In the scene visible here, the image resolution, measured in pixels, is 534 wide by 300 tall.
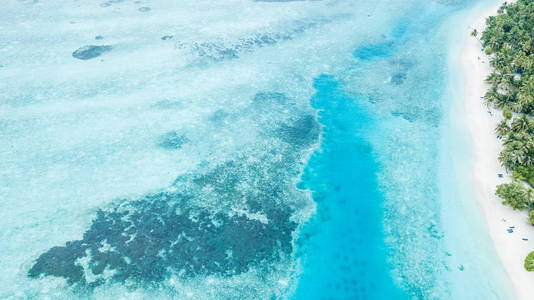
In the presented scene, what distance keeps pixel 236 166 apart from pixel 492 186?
38530 millimetres

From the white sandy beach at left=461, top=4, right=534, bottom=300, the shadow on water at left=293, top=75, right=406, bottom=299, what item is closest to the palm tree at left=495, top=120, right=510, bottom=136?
the white sandy beach at left=461, top=4, right=534, bottom=300

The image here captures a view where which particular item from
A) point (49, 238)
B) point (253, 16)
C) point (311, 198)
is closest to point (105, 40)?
point (253, 16)

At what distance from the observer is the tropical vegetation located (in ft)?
147

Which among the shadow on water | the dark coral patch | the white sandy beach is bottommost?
the dark coral patch

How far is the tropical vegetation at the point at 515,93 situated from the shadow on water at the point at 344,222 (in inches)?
666

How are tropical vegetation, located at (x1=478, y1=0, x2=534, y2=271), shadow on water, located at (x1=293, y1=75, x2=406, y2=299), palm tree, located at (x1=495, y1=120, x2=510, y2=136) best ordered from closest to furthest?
shadow on water, located at (x1=293, y1=75, x2=406, y2=299) < tropical vegetation, located at (x1=478, y1=0, x2=534, y2=271) < palm tree, located at (x1=495, y1=120, x2=510, y2=136)

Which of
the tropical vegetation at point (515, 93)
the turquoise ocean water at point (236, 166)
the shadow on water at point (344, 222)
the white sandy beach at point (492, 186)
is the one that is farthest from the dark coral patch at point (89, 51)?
the tropical vegetation at point (515, 93)

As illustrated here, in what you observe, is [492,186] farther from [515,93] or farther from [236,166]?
[236,166]

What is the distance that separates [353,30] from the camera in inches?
3711

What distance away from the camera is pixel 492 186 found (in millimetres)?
48188

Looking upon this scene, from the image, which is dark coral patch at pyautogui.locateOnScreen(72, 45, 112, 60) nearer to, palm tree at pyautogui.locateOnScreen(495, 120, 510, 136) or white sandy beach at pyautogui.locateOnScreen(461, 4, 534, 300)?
white sandy beach at pyautogui.locateOnScreen(461, 4, 534, 300)

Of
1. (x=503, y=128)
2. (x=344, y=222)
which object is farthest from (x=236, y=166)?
(x=503, y=128)

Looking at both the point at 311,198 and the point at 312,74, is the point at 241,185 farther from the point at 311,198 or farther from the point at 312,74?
the point at 312,74

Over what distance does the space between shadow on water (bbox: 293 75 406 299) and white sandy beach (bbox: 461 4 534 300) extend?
14063 millimetres
